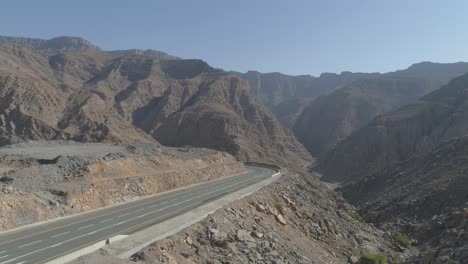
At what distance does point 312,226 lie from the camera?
3228cm

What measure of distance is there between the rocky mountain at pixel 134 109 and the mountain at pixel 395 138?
16.0m

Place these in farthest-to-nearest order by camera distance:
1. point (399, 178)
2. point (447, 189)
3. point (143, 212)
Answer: point (399, 178) → point (447, 189) → point (143, 212)

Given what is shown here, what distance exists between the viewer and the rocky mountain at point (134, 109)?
361 feet

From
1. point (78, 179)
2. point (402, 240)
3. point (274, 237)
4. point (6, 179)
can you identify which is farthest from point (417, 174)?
point (6, 179)

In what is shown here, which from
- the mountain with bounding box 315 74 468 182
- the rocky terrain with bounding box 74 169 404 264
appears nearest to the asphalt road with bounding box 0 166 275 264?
the rocky terrain with bounding box 74 169 404 264

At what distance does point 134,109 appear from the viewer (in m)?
166

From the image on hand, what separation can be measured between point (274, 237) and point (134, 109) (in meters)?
146

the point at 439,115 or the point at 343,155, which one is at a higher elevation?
the point at 439,115

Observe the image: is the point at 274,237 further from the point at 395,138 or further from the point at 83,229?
the point at 395,138

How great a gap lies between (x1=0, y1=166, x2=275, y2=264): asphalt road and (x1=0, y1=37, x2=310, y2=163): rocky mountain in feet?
248

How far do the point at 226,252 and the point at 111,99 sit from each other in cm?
14387

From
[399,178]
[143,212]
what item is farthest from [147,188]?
[399,178]

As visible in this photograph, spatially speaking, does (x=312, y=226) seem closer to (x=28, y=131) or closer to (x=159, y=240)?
(x=159, y=240)

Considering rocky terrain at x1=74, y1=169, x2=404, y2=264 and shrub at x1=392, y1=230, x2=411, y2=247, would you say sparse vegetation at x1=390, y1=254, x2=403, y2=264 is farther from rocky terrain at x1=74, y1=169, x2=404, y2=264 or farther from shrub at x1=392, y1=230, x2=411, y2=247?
shrub at x1=392, y1=230, x2=411, y2=247
